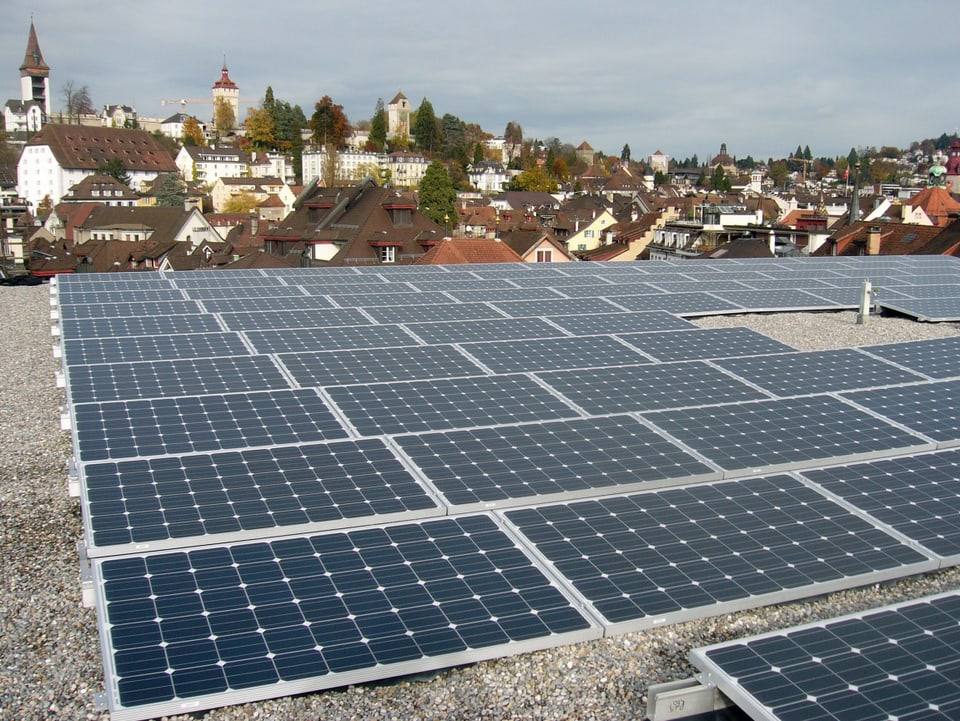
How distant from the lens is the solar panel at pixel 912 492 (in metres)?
10.3

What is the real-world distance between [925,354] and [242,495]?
14735mm

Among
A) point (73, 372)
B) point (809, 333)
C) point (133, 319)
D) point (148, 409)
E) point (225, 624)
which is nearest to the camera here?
point (225, 624)

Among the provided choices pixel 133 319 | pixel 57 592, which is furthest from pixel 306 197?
pixel 57 592

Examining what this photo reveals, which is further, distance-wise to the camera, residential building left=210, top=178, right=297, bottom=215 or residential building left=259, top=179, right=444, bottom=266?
residential building left=210, top=178, right=297, bottom=215

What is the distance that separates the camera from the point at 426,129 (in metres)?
174

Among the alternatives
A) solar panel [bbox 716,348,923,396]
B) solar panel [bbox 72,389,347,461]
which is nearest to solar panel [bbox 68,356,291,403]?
solar panel [bbox 72,389,347,461]

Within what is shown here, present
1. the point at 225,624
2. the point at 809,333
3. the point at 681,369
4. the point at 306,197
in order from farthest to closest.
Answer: the point at 306,197 → the point at 809,333 → the point at 681,369 → the point at 225,624

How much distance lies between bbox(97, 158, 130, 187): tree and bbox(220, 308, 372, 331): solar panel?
130 metres

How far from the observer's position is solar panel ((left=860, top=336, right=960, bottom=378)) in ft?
57.7

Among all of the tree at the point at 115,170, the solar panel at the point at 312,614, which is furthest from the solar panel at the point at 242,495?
the tree at the point at 115,170

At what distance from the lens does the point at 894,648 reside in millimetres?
7352

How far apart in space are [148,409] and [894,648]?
10.6 m

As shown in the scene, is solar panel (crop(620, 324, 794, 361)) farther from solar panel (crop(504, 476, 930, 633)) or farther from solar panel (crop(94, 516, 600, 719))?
solar panel (crop(94, 516, 600, 719))

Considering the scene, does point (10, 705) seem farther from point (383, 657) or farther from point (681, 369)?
point (681, 369)
